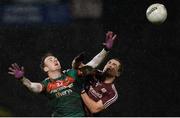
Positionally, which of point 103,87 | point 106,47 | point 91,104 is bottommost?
point 91,104

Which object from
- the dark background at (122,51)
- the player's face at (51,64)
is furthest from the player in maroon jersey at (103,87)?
the dark background at (122,51)

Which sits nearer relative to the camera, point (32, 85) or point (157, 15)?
point (32, 85)

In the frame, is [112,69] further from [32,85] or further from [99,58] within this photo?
[32,85]

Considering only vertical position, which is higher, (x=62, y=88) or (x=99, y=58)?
(x=99, y=58)

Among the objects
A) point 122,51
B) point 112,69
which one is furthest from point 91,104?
point 122,51

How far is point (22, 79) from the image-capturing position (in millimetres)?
7613

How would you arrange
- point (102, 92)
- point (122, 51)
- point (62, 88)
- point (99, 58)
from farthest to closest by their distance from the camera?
point (122, 51) → point (102, 92) → point (99, 58) → point (62, 88)

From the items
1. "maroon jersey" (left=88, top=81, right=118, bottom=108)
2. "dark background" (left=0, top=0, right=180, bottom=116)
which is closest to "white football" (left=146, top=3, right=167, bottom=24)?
"maroon jersey" (left=88, top=81, right=118, bottom=108)

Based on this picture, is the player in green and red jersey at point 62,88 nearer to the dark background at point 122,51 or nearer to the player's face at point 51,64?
the player's face at point 51,64

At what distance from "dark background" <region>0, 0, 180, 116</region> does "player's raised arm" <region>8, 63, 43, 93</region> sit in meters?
2.16

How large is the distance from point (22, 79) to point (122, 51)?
8.31 feet

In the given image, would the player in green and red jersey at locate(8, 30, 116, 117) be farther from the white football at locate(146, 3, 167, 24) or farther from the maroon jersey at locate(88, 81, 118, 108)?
the white football at locate(146, 3, 167, 24)

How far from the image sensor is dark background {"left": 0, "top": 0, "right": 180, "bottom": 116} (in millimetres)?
9906

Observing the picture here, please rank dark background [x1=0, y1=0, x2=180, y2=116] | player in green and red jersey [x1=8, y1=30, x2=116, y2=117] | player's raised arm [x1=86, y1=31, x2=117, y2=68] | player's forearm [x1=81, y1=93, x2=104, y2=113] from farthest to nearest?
dark background [x1=0, y1=0, x2=180, y2=116] < player's forearm [x1=81, y1=93, x2=104, y2=113] < player's raised arm [x1=86, y1=31, x2=117, y2=68] < player in green and red jersey [x1=8, y1=30, x2=116, y2=117]
